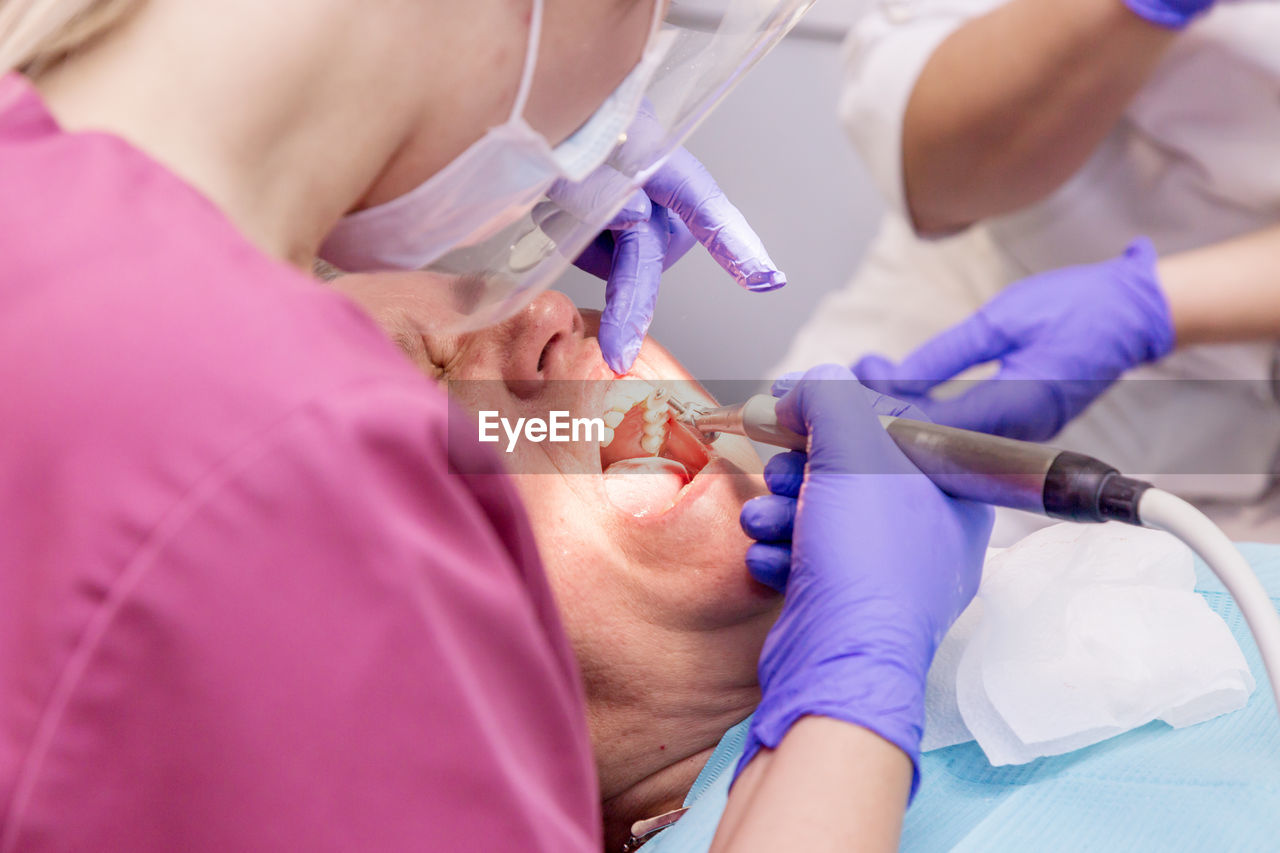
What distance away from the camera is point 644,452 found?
123 centimetres

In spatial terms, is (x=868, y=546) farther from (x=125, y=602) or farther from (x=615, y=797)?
(x=125, y=602)

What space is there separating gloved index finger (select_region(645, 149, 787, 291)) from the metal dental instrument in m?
0.25

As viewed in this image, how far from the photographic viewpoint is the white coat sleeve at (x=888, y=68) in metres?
1.17

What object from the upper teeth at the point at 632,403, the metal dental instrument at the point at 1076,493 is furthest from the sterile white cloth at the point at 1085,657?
the upper teeth at the point at 632,403

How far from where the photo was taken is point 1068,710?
37.0 inches

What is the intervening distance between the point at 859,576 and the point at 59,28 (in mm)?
792

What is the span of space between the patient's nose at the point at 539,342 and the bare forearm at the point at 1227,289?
0.78 m

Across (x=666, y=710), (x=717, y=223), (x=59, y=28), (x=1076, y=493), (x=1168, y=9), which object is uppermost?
(x=59, y=28)

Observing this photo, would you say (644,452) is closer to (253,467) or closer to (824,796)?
(824,796)

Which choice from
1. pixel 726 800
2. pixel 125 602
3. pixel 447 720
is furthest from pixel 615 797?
pixel 125 602

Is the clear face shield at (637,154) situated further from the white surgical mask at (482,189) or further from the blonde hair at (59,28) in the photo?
the blonde hair at (59,28)

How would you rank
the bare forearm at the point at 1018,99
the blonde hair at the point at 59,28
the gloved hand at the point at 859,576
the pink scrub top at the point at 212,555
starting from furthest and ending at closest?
the bare forearm at the point at 1018,99
the gloved hand at the point at 859,576
the blonde hair at the point at 59,28
the pink scrub top at the point at 212,555

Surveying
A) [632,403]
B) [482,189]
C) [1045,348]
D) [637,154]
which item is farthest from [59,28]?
[1045,348]

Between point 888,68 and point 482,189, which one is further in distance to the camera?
point 888,68
